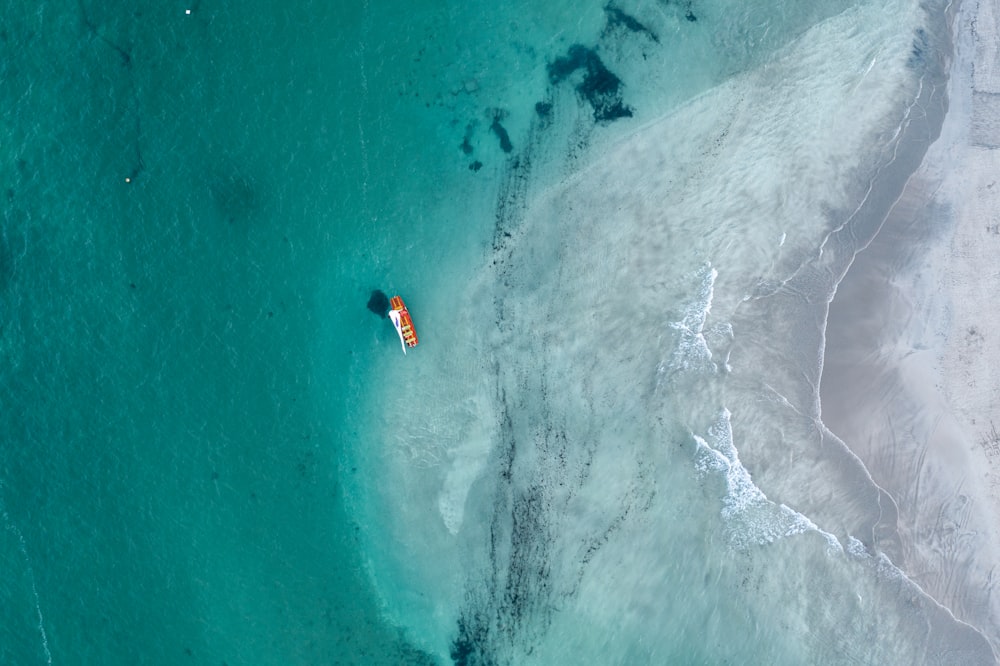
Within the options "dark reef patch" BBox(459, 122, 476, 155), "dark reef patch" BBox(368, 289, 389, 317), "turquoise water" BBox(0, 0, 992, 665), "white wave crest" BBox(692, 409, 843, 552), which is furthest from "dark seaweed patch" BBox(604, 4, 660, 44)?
"white wave crest" BBox(692, 409, 843, 552)

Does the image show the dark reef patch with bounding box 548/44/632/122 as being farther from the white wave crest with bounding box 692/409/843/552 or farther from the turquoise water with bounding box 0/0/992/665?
the white wave crest with bounding box 692/409/843/552

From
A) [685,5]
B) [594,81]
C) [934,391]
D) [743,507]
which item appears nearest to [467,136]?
[594,81]

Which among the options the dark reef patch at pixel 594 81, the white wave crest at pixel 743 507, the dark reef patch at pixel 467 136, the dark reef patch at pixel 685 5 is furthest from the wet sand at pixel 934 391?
the dark reef patch at pixel 467 136

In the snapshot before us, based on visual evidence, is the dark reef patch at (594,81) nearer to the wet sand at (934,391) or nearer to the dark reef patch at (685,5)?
the dark reef patch at (685,5)

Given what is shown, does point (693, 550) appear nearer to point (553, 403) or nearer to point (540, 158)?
point (553, 403)

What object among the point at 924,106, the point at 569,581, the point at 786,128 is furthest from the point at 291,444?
the point at 924,106
